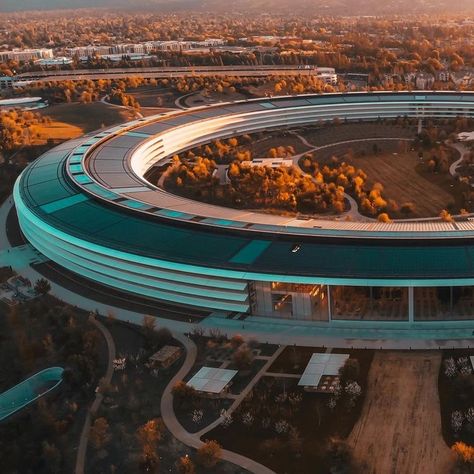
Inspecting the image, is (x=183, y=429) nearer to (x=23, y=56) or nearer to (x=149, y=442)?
(x=149, y=442)

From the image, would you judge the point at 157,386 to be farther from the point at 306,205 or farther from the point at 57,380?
the point at 306,205

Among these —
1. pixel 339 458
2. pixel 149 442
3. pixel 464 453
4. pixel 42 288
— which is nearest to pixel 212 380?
pixel 149 442

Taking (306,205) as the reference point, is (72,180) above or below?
above

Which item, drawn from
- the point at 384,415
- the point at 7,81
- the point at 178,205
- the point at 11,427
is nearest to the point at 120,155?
the point at 178,205

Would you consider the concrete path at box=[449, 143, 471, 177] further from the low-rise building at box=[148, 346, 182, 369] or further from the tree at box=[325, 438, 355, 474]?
the tree at box=[325, 438, 355, 474]

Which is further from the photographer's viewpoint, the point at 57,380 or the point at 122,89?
the point at 122,89

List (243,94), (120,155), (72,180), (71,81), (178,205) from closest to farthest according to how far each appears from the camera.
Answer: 1. (178,205)
2. (72,180)
3. (120,155)
4. (243,94)
5. (71,81)

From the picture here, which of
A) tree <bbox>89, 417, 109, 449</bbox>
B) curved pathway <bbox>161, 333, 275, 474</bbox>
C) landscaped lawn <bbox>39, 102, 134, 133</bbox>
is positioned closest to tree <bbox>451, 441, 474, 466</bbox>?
curved pathway <bbox>161, 333, 275, 474</bbox>
